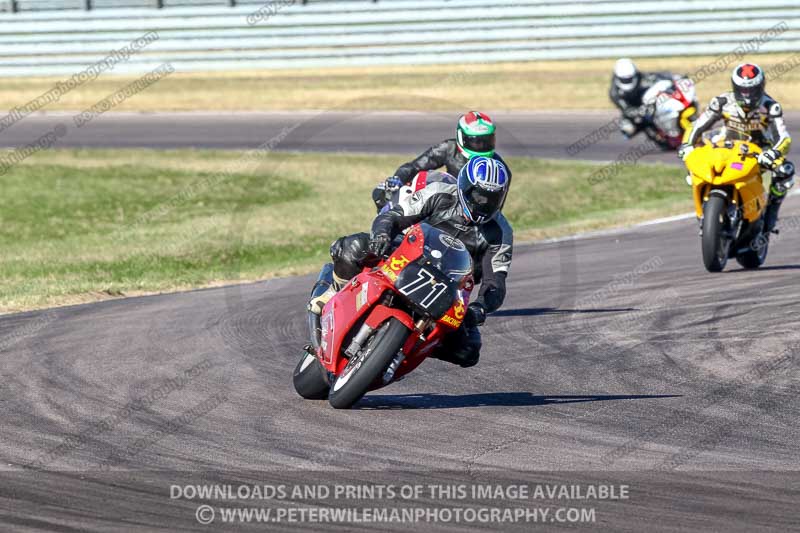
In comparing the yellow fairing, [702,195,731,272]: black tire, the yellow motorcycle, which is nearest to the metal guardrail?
the yellow motorcycle

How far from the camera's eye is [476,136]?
34.3 ft

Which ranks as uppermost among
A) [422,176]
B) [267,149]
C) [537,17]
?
[422,176]

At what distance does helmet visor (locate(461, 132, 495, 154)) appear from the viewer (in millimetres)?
10477

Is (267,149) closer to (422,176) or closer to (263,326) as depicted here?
(263,326)

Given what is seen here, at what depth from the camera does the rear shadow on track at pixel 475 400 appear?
26.8 feet

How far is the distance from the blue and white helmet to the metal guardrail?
25.8m

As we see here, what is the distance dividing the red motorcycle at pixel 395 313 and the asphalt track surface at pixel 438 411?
30cm

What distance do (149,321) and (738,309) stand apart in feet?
17.6

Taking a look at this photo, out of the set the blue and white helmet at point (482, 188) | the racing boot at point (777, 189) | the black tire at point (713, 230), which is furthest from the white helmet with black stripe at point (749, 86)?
the blue and white helmet at point (482, 188)

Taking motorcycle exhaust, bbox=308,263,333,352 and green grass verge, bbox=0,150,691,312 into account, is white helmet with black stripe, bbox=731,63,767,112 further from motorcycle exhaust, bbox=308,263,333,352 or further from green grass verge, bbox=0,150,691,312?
motorcycle exhaust, bbox=308,263,333,352

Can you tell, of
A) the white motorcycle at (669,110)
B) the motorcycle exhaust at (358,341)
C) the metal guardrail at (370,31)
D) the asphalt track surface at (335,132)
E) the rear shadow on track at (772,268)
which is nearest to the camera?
the motorcycle exhaust at (358,341)

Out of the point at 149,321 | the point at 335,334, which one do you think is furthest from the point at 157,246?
the point at 335,334

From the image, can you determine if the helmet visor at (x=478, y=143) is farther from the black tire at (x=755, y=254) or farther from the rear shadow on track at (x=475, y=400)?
the black tire at (x=755, y=254)

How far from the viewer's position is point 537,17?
1334 inches
